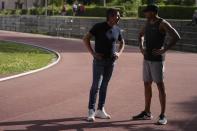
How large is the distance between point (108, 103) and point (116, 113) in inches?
41.1

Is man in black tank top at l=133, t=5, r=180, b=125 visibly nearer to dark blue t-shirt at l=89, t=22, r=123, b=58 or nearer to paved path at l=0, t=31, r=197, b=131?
dark blue t-shirt at l=89, t=22, r=123, b=58

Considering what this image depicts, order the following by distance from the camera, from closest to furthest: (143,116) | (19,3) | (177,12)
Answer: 1. (143,116)
2. (177,12)
3. (19,3)

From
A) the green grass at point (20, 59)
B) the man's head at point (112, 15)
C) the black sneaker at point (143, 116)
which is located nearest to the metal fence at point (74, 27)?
the green grass at point (20, 59)

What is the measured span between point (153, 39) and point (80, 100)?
301 centimetres

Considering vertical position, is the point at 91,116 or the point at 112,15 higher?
the point at 112,15

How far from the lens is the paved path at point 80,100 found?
29.0 feet

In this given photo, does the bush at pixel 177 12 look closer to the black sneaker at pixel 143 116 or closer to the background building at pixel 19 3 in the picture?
the black sneaker at pixel 143 116

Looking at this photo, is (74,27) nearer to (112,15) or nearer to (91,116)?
(91,116)

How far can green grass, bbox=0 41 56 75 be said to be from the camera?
1664cm

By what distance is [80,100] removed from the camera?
36.8 feet

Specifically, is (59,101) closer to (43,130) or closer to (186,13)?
(43,130)

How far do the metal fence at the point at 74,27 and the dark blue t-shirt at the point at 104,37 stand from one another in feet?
59.5

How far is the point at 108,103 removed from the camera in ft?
35.7

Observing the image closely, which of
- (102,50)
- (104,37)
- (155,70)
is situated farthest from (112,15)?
(155,70)
